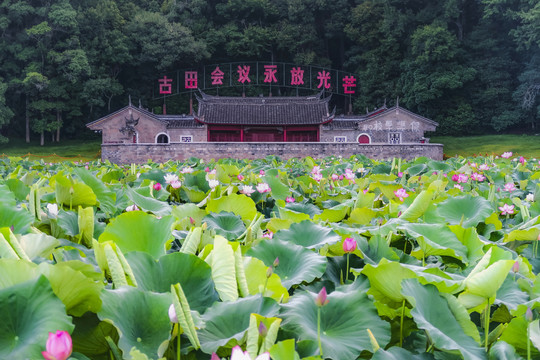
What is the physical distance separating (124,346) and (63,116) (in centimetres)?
2636

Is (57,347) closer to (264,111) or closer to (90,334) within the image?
(90,334)

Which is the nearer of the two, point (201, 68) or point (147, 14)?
point (147, 14)

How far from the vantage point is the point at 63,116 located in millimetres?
24266

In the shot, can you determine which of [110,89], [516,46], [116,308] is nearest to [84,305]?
[116,308]

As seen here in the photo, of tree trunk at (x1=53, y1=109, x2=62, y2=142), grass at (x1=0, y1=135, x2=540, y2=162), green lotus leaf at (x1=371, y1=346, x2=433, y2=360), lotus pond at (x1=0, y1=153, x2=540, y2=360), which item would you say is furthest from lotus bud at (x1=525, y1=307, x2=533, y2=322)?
tree trunk at (x1=53, y1=109, x2=62, y2=142)

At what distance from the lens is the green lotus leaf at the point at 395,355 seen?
49 cm

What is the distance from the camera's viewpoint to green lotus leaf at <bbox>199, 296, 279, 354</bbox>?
0.50 meters

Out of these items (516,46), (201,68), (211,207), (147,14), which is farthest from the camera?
(201,68)

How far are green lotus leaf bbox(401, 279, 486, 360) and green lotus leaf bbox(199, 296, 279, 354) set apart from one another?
161 millimetres

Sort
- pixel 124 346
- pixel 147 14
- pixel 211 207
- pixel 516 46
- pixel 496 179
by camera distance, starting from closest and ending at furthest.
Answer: pixel 124 346, pixel 211 207, pixel 496 179, pixel 516 46, pixel 147 14

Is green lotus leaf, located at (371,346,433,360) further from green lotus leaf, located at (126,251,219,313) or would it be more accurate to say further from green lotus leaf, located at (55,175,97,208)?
green lotus leaf, located at (55,175,97,208)


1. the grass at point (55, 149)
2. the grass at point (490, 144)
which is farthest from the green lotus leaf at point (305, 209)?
the grass at point (55, 149)

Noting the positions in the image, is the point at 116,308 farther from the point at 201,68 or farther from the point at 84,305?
the point at 201,68

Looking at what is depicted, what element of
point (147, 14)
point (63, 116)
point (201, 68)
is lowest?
point (63, 116)
